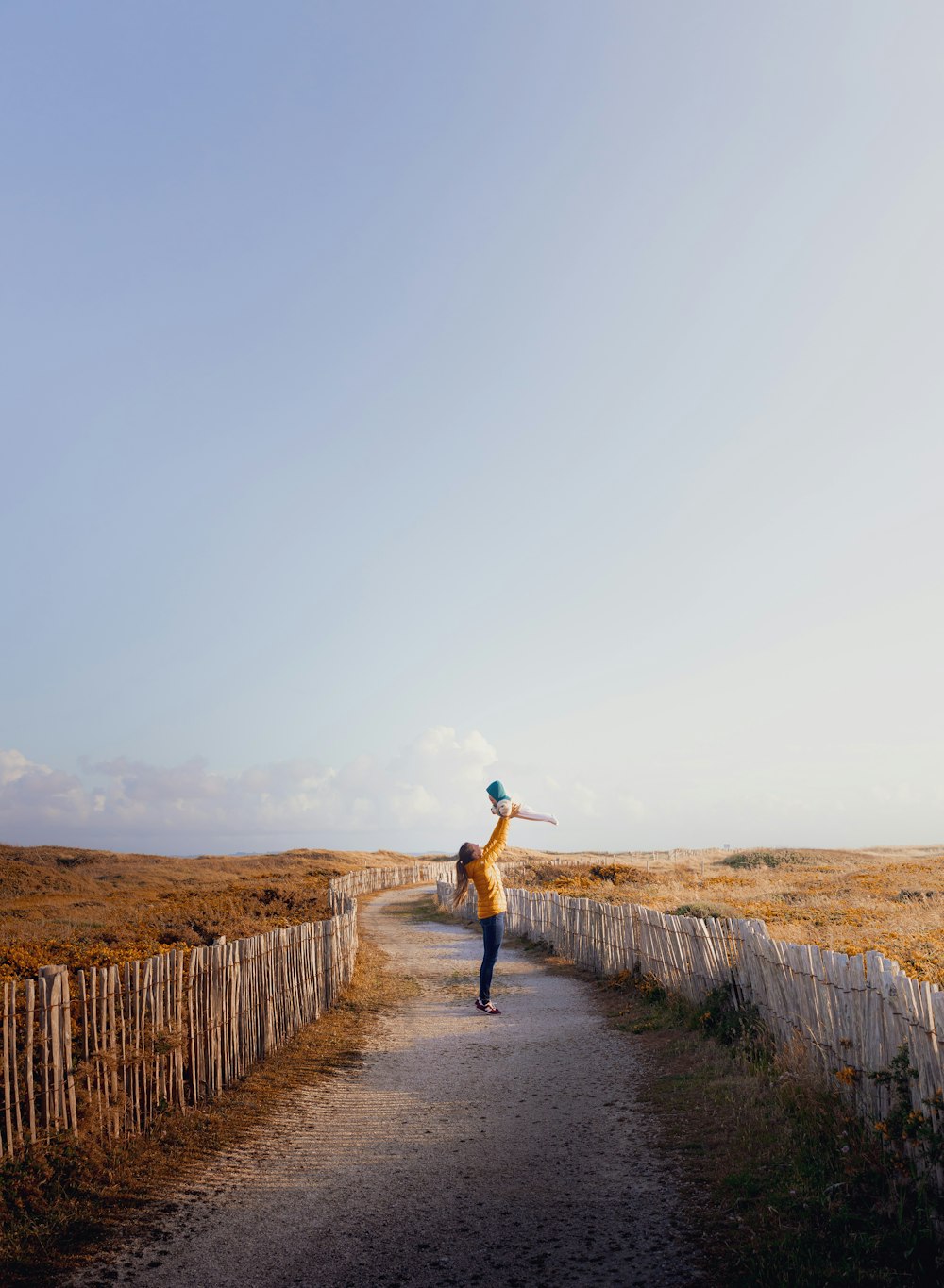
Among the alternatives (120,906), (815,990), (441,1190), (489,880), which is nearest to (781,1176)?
(815,990)

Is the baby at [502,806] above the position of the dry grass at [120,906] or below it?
above

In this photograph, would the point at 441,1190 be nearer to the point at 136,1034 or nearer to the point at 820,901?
the point at 136,1034

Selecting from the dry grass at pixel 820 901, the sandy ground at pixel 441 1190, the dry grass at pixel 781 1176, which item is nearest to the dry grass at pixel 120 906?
the sandy ground at pixel 441 1190

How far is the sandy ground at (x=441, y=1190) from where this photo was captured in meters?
4.41

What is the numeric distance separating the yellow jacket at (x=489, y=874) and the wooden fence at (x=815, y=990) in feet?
7.17

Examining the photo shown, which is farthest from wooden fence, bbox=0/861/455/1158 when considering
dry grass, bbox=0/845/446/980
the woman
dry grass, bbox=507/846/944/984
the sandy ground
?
dry grass, bbox=507/846/944/984

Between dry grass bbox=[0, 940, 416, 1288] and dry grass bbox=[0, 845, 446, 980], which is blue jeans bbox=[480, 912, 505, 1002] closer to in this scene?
dry grass bbox=[0, 940, 416, 1288]

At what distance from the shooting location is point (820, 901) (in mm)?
18844

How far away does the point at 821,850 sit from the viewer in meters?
51.0

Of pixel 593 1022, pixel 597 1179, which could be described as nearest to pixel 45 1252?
pixel 597 1179

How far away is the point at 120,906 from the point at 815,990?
23.4 m

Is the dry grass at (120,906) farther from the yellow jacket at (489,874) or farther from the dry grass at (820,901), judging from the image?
the dry grass at (820,901)

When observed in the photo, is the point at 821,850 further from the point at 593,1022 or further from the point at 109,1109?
the point at 109,1109

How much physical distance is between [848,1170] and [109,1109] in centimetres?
494
